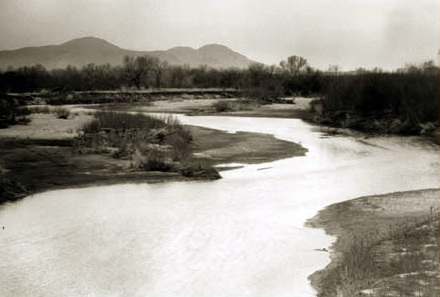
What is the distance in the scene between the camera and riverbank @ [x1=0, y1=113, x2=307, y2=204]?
1797cm

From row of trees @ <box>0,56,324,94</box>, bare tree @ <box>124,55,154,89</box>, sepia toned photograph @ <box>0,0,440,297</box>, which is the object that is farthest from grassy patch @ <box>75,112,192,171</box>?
bare tree @ <box>124,55,154,89</box>

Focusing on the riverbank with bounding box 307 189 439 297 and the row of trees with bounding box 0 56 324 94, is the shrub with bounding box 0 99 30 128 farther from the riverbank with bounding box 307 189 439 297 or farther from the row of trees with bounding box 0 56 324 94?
the row of trees with bounding box 0 56 324 94

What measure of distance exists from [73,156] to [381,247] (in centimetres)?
1432

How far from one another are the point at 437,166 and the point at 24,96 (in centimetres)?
4820

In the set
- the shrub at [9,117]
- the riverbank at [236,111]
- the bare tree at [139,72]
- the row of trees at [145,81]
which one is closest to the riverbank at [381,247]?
the shrub at [9,117]

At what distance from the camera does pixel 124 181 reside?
18219 millimetres

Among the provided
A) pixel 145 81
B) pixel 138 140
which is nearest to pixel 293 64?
pixel 145 81

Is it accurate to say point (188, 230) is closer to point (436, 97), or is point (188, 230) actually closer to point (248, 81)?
point (436, 97)

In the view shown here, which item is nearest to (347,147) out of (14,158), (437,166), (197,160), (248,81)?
(437,166)

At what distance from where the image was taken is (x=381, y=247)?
10.9 meters

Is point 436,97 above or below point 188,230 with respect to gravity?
above

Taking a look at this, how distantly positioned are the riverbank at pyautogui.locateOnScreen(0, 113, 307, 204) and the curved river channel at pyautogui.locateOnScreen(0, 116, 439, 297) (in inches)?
42.3

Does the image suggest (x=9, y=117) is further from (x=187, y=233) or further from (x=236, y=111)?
(x=236, y=111)

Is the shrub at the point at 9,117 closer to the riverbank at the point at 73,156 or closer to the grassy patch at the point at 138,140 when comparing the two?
the riverbank at the point at 73,156
